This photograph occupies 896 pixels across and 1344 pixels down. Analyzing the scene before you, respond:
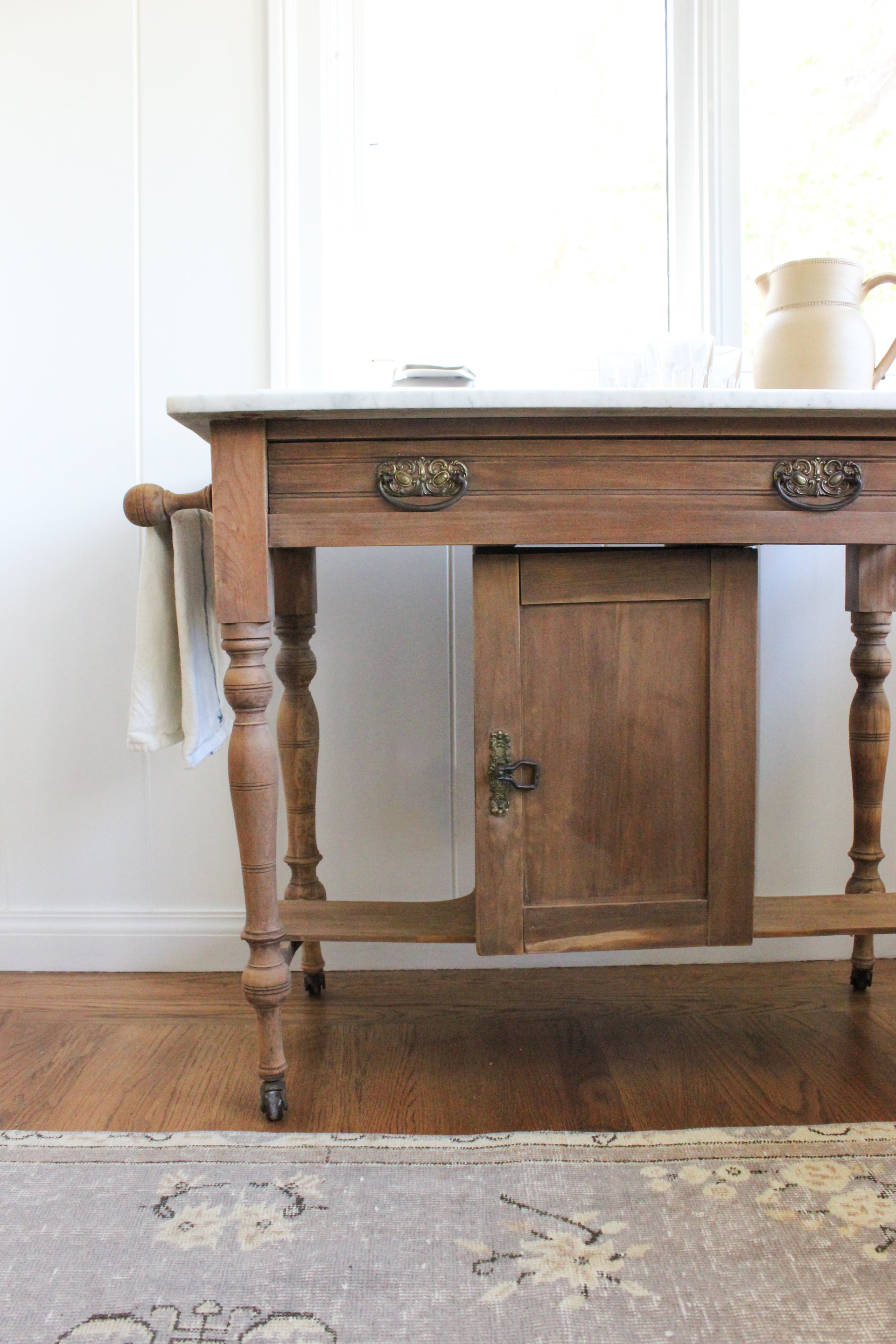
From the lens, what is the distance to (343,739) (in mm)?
1549

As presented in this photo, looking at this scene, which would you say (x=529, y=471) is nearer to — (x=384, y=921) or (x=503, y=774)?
(x=503, y=774)

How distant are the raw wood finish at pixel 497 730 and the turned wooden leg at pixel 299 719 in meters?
0.36

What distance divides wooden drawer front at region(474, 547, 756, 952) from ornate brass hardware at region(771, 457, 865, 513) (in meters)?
0.09

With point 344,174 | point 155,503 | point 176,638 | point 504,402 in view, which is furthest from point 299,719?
point 344,174

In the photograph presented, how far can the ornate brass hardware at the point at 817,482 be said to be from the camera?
1014mm

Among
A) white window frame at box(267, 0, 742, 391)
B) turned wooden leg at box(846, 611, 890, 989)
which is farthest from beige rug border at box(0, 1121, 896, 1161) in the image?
white window frame at box(267, 0, 742, 391)

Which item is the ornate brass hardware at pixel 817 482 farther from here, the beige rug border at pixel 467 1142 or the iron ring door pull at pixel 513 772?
the beige rug border at pixel 467 1142

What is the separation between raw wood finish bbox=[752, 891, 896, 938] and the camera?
113 cm

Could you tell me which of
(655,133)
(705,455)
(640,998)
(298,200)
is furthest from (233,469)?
(655,133)

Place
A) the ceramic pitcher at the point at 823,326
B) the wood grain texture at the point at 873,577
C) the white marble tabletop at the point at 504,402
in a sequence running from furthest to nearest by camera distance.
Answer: the wood grain texture at the point at 873,577 < the ceramic pitcher at the point at 823,326 < the white marble tabletop at the point at 504,402

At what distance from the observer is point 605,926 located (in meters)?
1.08

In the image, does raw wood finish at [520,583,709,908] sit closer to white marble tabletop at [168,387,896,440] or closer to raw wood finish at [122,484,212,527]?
white marble tabletop at [168,387,896,440]

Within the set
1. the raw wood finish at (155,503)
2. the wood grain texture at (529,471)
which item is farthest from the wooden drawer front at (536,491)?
the raw wood finish at (155,503)

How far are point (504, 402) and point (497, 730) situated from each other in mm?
376
